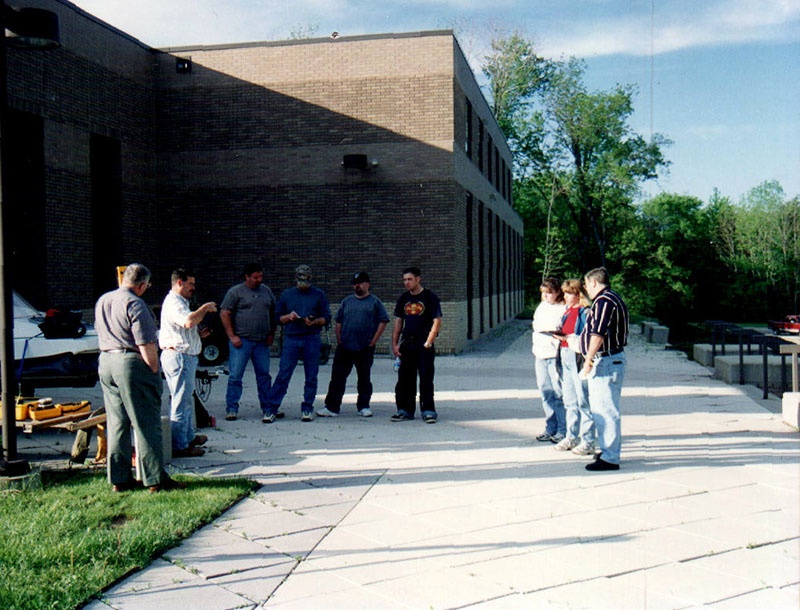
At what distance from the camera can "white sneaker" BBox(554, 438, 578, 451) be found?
7.82m

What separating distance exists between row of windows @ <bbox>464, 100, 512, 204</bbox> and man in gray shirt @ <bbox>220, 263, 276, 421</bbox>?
42.7 feet

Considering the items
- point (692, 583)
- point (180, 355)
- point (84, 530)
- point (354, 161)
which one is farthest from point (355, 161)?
point (692, 583)

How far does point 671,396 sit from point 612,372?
18.2 feet

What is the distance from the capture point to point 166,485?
6.24m

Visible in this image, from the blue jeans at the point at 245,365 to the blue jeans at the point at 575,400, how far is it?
3.72 metres

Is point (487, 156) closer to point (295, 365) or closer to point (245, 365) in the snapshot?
point (295, 365)

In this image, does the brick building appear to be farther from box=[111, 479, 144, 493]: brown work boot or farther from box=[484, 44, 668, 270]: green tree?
box=[484, 44, 668, 270]: green tree

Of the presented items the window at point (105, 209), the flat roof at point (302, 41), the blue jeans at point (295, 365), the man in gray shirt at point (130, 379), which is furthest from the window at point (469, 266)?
the man in gray shirt at point (130, 379)

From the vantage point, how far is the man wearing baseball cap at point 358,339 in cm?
990

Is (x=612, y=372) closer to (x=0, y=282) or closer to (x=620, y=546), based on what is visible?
(x=620, y=546)

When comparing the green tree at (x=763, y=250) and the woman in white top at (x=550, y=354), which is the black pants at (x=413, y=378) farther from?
the green tree at (x=763, y=250)

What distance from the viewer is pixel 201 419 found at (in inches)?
355

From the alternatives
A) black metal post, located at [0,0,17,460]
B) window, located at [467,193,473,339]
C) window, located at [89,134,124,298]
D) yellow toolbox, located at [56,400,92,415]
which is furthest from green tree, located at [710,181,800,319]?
black metal post, located at [0,0,17,460]

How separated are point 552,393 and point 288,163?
511 inches
